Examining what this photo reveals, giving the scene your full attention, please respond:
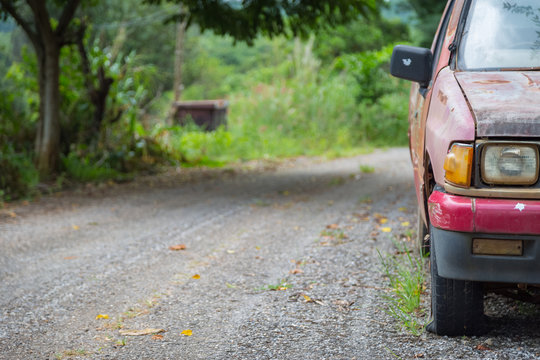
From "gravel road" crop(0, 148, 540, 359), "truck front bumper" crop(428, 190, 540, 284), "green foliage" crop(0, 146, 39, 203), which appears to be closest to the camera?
"truck front bumper" crop(428, 190, 540, 284)

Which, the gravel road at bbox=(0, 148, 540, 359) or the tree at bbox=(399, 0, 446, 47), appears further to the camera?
the tree at bbox=(399, 0, 446, 47)

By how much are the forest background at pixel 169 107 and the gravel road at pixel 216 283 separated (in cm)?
241

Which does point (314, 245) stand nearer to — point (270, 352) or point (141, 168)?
point (270, 352)

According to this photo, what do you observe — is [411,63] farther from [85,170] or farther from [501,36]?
[85,170]

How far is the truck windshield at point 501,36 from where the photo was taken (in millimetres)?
3059

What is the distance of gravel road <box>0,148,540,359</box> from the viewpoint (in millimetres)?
2953

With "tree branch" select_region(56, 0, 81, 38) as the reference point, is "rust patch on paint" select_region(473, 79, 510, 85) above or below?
below

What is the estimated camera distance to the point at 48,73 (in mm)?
9328

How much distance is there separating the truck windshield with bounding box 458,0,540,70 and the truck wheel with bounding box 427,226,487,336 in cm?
107

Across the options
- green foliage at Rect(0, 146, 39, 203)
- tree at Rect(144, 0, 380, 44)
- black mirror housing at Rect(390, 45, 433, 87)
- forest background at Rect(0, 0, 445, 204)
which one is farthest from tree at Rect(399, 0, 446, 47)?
black mirror housing at Rect(390, 45, 433, 87)

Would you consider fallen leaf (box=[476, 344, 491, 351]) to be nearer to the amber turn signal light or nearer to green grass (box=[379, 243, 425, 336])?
green grass (box=[379, 243, 425, 336])

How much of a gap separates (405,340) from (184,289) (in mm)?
1655

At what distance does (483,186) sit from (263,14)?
776cm

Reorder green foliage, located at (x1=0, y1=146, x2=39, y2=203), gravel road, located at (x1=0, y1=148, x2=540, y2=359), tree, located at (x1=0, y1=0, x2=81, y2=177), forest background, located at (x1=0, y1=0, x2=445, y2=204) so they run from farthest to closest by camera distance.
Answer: forest background, located at (x1=0, y1=0, x2=445, y2=204), tree, located at (x1=0, y1=0, x2=81, y2=177), green foliage, located at (x1=0, y1=146, x2=39, y2=203), gravel road, located at (x1=0, y1=148, x2=540, y2=359)
